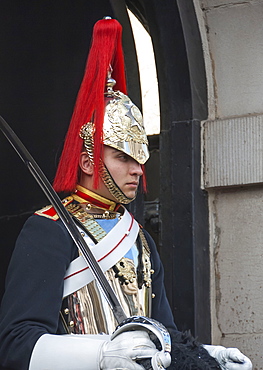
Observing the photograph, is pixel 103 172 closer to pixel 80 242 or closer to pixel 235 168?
pixel 80 242

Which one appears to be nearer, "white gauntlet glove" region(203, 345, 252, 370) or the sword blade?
"white gauntlet glove" region(203, 345, 252, 370)

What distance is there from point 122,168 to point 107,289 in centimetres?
50

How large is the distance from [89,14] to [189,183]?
937 millimetres

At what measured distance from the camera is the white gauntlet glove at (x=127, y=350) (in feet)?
12.1

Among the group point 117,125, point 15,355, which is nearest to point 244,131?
point 117,125

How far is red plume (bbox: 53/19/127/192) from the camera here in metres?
4.46

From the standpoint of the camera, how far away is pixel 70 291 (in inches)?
167

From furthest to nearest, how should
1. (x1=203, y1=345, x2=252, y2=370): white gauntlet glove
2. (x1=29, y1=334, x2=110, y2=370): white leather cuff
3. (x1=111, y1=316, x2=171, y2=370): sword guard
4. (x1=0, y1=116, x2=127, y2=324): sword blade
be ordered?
1. (x1=0, y1=116, x2=127, y2=324): sword blade
2. (x1=203, y1=345, x2=252, y2=370): white gauntlet glove
3. (x1=29, y1=334, x2=110, y2=370): white leather cuff
4. (x1=111, y1=316, x2=171, y2=370): sword guard

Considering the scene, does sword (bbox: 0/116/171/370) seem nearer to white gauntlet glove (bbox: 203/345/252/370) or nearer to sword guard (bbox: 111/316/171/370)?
sword guard (bbox: 111/316/171/370)

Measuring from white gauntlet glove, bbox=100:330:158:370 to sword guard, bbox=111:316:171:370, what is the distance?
0.05 feet

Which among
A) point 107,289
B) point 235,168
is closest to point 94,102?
point 107,289

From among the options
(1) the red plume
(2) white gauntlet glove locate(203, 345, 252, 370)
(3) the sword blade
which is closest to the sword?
(3) the sword blade

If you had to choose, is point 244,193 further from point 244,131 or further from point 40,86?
point 40,86

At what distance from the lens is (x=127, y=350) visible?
3.70 meters
